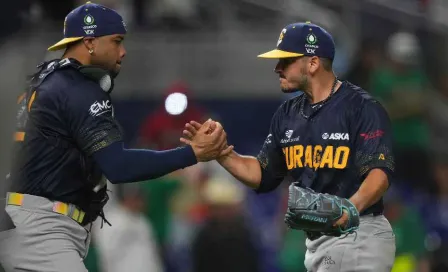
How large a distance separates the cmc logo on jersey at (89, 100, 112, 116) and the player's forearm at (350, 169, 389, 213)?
154cm

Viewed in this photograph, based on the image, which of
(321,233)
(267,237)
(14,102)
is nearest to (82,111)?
(321,233)

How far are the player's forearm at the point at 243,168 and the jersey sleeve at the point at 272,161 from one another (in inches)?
1.7

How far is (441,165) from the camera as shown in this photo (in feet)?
42.1

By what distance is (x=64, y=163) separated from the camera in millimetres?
7059

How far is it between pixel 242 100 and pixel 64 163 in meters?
6.23

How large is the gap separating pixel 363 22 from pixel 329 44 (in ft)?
20.6

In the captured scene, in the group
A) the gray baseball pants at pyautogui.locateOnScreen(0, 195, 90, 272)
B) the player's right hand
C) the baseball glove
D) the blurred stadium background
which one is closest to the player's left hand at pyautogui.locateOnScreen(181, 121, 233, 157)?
the player's right hand

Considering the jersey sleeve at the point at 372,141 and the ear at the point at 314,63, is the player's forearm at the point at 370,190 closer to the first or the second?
the jersey sleeve at the point at 372,141

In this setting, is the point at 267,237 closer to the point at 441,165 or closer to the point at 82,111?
the point at 441,165

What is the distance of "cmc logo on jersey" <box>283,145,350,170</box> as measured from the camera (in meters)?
7.40

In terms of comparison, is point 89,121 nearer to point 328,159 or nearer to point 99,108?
point 99,108

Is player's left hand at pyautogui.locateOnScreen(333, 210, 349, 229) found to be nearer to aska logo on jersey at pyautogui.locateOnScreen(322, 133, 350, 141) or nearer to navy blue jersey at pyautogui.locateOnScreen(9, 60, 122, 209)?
aska logo on jersey at pyautogui.locateOnScreen(322, 133, 350, 141)

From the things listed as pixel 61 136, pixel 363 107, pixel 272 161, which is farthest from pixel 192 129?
pixel 363 107

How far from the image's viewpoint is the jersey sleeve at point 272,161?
7859mm
